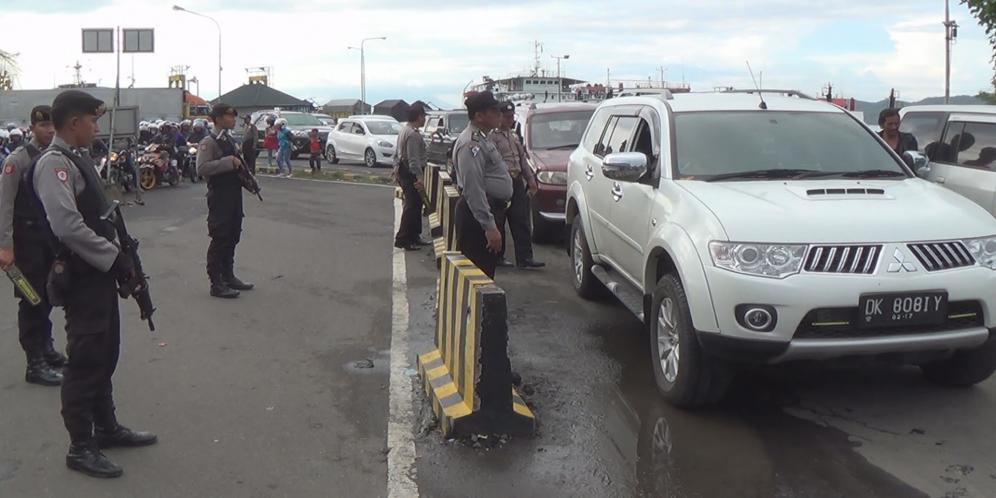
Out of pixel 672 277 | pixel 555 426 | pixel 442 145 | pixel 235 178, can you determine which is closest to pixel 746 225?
pixel 672 277

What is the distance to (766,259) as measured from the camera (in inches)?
200

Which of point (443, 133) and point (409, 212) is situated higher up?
point (443, 133)

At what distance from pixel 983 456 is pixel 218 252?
6.63 m

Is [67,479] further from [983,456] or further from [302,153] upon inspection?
[302,153]

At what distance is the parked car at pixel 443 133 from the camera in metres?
17.7

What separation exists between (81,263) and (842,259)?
3.84 meters

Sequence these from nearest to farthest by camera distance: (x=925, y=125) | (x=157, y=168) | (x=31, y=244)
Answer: (x=31, y=244)
(x=925, y=125)
(x=157, y=168)

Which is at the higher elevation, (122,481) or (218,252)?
(218,252)

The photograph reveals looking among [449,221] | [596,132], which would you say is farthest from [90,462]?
[596,132]


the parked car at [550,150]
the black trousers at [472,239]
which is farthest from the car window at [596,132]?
the parked car at [550,150]

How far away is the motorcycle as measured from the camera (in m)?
20.8

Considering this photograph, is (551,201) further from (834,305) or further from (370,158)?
(370,158)

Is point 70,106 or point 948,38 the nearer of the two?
point 70,106

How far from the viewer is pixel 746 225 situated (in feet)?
17.1
